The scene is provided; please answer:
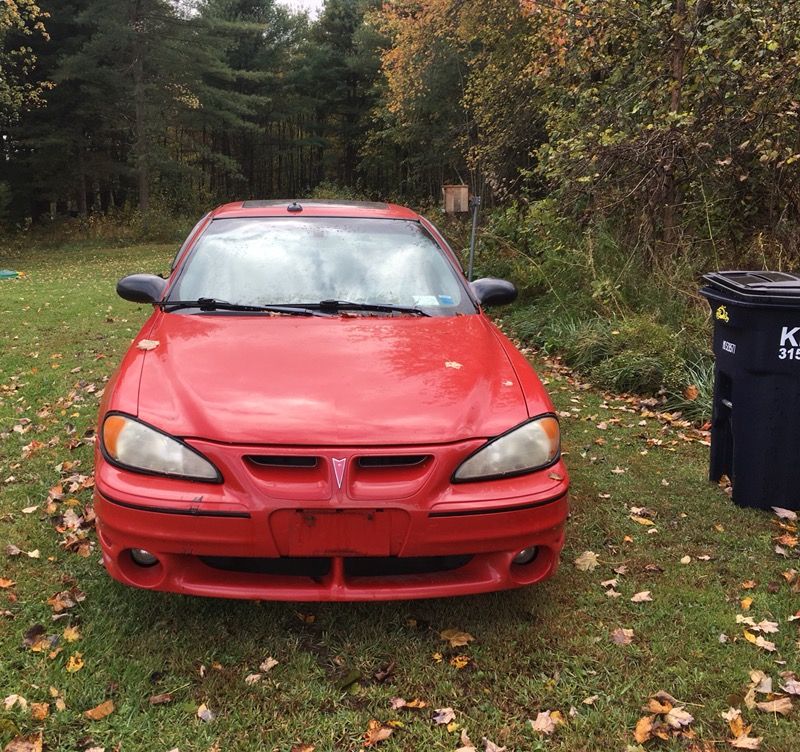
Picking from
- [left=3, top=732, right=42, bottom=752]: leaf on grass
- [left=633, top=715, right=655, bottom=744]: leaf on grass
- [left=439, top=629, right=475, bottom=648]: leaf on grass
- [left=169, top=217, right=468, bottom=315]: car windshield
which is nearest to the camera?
[left=3, top=732, right=42, bottom=752]: leaf on grass

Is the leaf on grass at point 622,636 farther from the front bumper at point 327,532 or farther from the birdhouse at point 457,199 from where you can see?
the birdhouse at point 457,199

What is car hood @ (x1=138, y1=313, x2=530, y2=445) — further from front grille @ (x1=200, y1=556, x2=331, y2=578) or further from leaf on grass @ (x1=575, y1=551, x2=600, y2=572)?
leaf on grass @ (x1=575, y1=551, x2=600, y2=572)

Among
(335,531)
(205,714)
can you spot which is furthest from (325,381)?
(205,714)

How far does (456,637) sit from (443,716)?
16.5 inches

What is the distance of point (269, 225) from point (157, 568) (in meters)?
2.11

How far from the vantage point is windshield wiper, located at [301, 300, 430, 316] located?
329 centimetres

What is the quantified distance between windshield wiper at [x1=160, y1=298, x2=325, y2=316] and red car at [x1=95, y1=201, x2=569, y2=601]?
0.84 feet

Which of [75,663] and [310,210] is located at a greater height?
[310,210]

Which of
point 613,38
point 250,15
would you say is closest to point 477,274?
point 613,38

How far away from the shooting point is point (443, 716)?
7.43 feet

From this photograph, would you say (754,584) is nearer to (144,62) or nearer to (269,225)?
(269,225)

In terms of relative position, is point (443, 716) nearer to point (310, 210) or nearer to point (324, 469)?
point (324, 469)

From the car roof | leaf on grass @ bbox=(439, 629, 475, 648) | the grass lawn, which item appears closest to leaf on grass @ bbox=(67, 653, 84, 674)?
the grass lawn

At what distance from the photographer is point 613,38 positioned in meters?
7.96
